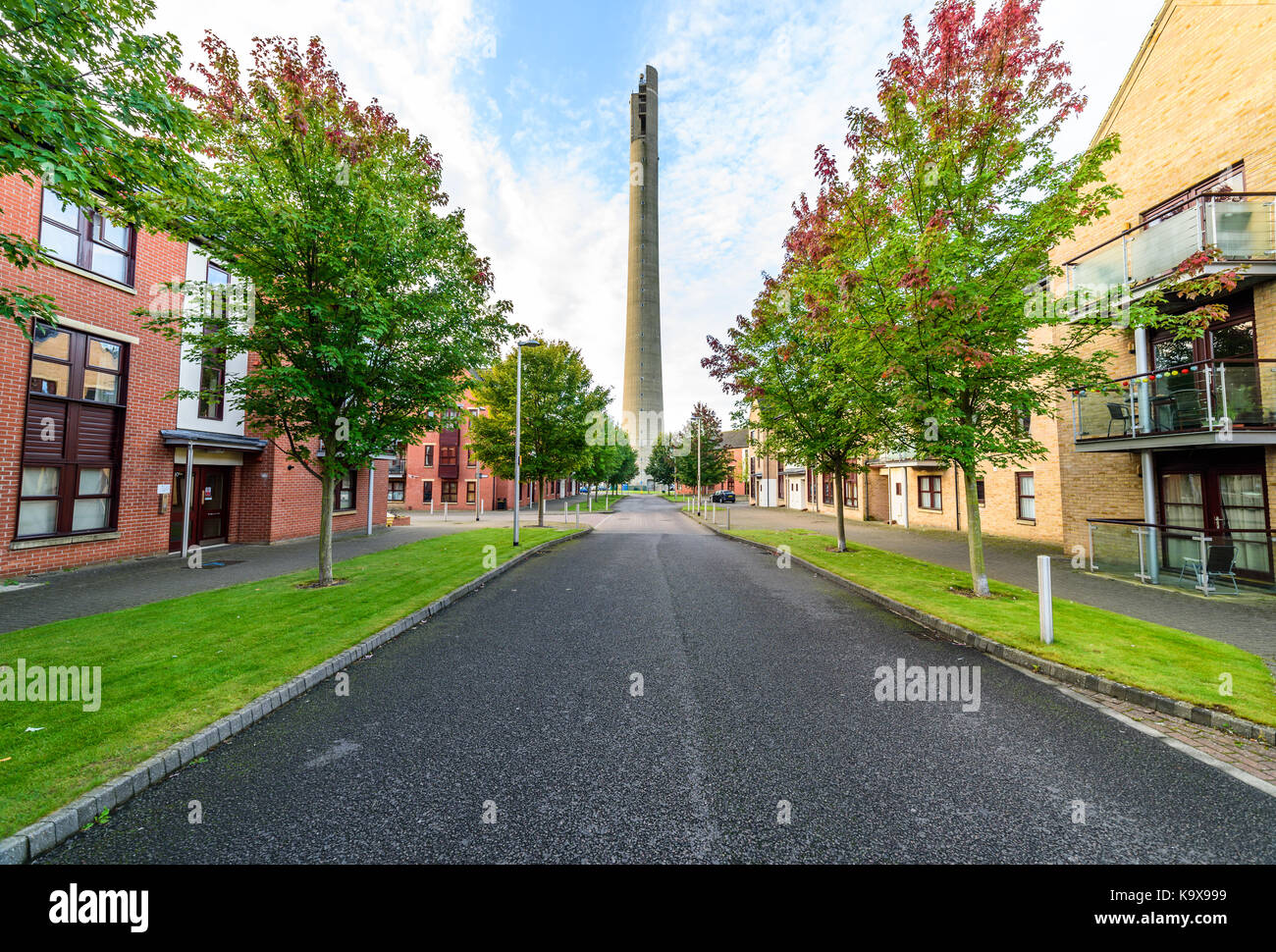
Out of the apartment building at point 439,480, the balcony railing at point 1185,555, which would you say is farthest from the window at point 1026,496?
the apartment building at point 439,480

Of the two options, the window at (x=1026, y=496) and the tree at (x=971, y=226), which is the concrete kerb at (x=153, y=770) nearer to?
the tree at (x=971, y=226)

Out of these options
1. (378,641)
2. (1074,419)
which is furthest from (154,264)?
(1074,419)

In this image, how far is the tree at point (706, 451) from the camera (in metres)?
43.7

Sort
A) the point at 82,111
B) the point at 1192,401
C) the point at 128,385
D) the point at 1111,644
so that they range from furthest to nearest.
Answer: the point at 128,385 < the point at 1192,401 < the point at 1111,644 < the point at 82,111

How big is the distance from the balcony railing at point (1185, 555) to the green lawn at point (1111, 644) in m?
3.50

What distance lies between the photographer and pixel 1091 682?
513 centimetres

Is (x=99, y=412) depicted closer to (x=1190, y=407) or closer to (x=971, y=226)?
(x=971, y=226)

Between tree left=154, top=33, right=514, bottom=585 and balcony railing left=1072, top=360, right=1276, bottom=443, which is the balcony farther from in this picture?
tree left=154, top=33, right=514, bottom=585

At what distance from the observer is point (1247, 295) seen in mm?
9969

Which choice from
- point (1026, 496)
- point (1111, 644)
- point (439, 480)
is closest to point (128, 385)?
point (1111, 644)

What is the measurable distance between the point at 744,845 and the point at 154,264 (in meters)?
17.4

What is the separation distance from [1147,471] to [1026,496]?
8.17m
